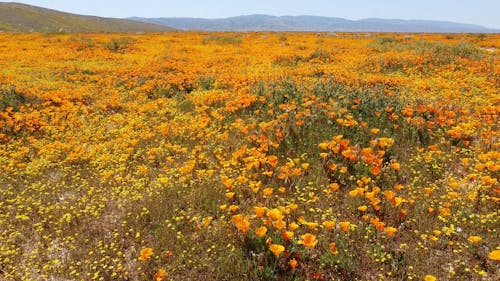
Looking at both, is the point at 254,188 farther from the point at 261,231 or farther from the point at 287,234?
the point at 287,234

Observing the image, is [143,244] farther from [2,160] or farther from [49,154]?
[2,160]

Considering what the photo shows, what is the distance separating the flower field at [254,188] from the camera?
167 inches

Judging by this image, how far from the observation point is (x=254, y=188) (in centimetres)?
488

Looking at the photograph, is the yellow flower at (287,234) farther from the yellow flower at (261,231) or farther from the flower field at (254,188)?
the yellow flower at (261,231)

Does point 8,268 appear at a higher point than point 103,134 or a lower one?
lower

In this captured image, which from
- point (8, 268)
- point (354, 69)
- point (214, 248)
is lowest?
point (8, 268)

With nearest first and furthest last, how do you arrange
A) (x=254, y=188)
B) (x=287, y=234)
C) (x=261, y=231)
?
(x=287, y=234), (x=261, y=231), (x=254, y=188)

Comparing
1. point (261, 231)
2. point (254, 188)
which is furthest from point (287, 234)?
point (254, 188)

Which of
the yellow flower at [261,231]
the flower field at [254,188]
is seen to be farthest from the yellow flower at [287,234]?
the yellow flower at [261,231]

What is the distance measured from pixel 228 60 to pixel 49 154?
1414 centimetres

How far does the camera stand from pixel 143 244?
4.80m

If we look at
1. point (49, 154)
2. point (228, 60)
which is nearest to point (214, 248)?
point (49, 154)

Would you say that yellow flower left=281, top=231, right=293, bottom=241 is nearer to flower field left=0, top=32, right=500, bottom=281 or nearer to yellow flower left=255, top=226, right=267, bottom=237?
flower field left=0, top=32, right=500, bottom=281

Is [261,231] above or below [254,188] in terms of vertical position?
below
